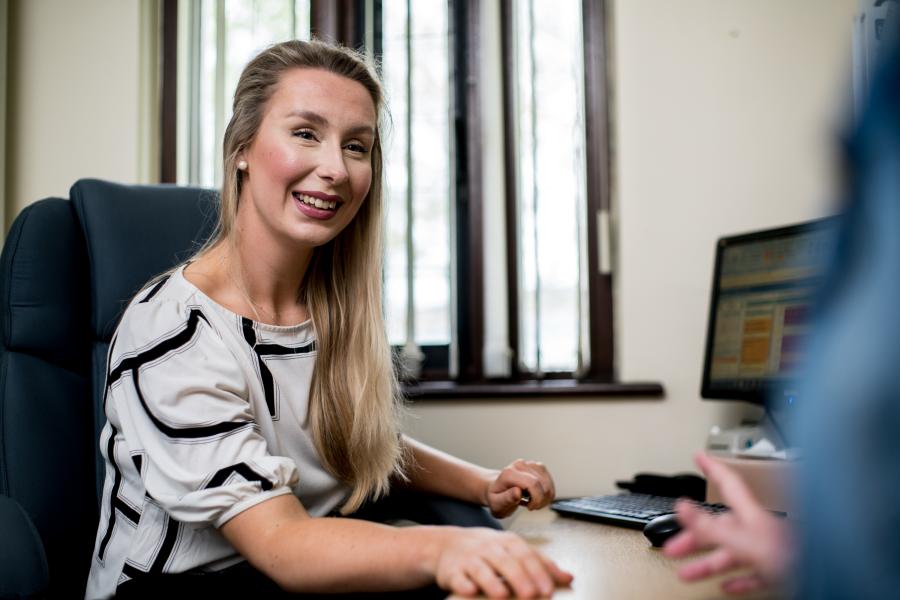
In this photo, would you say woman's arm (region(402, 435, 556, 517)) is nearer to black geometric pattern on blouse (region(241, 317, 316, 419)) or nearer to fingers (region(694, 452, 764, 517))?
black geometric pattern on blouse (region(241, 317, 316, 419))

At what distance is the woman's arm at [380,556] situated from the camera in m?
0.69

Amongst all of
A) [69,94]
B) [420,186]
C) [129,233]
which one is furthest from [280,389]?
[69,94]

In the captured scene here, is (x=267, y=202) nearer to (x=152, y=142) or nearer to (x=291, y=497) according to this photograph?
(x=291, y=497)

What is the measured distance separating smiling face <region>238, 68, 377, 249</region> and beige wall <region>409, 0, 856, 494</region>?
0.82 m

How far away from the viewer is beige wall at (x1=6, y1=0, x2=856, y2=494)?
71.5 inches

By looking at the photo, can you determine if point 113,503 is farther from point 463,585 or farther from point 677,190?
point 677,190

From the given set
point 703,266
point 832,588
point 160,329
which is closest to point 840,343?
point 832,588

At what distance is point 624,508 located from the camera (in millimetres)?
1164

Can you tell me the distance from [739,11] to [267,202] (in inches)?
49.4

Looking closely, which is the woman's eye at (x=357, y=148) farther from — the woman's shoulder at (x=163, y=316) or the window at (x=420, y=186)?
the window at (x=420, y=186)

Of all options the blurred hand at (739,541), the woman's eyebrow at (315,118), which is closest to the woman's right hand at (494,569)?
the blurred hand at (739,541)

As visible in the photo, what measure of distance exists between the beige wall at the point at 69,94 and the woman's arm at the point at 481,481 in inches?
45.1

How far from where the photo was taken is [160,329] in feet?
3.36

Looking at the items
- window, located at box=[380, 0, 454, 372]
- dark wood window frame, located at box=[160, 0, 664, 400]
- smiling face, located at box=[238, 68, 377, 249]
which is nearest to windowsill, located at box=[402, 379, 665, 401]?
dark wood window frame, located at box=[160, 0, 664, 400]
